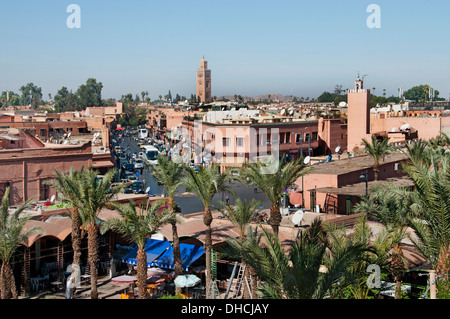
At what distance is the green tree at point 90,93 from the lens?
14588 cm

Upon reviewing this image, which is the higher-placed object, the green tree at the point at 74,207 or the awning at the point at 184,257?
the green tree at the point at 74,207

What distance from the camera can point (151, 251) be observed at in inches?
688

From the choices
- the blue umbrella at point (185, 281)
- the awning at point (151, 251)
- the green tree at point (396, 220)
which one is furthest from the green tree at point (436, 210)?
the awning at point (151, 251)

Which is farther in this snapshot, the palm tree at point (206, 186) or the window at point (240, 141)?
the window at point (240, 141)

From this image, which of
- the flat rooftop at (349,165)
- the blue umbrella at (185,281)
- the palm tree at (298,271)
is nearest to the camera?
the palm tree at (298,271)

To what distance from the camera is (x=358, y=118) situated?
4453 centimetres

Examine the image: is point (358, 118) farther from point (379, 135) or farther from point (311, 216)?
point (311, 216)

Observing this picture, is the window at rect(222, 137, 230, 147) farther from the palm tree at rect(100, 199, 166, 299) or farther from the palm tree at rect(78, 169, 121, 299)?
the palm tree at rect(100, 199, 166, 299)

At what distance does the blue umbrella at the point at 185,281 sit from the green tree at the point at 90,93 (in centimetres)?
12900

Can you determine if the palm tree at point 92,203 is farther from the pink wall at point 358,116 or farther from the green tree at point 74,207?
the pink wall at point 358,116

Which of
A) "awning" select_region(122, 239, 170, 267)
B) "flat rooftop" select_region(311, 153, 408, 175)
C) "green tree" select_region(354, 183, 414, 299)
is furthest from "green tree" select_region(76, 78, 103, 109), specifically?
"green tree" select_region(354, 183, 414, 299)

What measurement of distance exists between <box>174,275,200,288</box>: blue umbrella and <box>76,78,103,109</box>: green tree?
12900 centimetres
